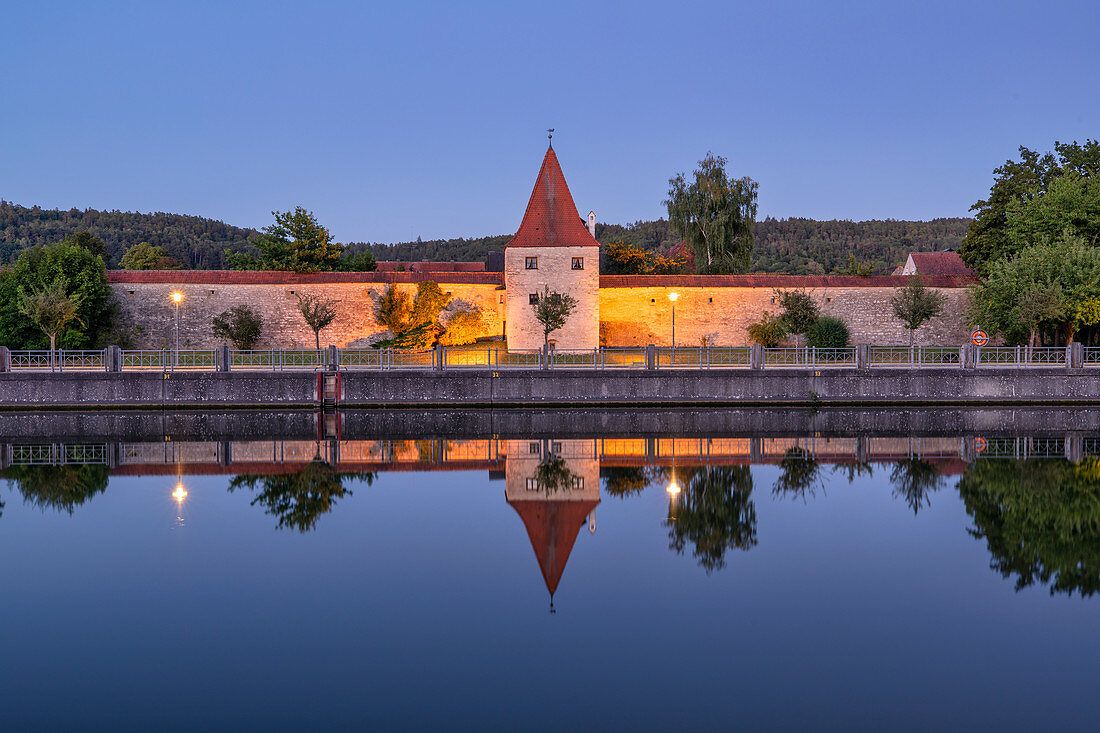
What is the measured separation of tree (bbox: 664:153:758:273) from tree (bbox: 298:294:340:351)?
1850 centimetres

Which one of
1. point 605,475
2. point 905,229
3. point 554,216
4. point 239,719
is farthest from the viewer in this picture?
point 905,229

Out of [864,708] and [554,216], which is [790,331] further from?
[864,708]

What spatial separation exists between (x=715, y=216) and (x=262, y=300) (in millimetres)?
22491

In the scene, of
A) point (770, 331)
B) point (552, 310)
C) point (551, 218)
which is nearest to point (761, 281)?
point (770, 331)

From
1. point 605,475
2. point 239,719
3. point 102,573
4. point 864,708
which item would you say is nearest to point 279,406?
point 605,475

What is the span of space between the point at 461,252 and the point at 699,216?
6105 centimetres

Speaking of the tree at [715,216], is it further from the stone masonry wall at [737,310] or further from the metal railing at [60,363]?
the metal railing at [60,363]

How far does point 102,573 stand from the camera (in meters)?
9.36

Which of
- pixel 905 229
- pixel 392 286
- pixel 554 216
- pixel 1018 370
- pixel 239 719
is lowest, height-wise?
pixel 239 719

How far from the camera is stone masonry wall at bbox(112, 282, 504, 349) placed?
116 ft

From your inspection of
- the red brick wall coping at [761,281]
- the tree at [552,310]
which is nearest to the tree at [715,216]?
the red brick wall coping at [761,281]

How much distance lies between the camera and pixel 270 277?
3631cm

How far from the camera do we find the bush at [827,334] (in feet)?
112

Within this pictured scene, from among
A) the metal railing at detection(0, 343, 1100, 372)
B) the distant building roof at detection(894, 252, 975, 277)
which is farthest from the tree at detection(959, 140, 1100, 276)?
the distant building roof at detection(894, 252, 975, 277)
